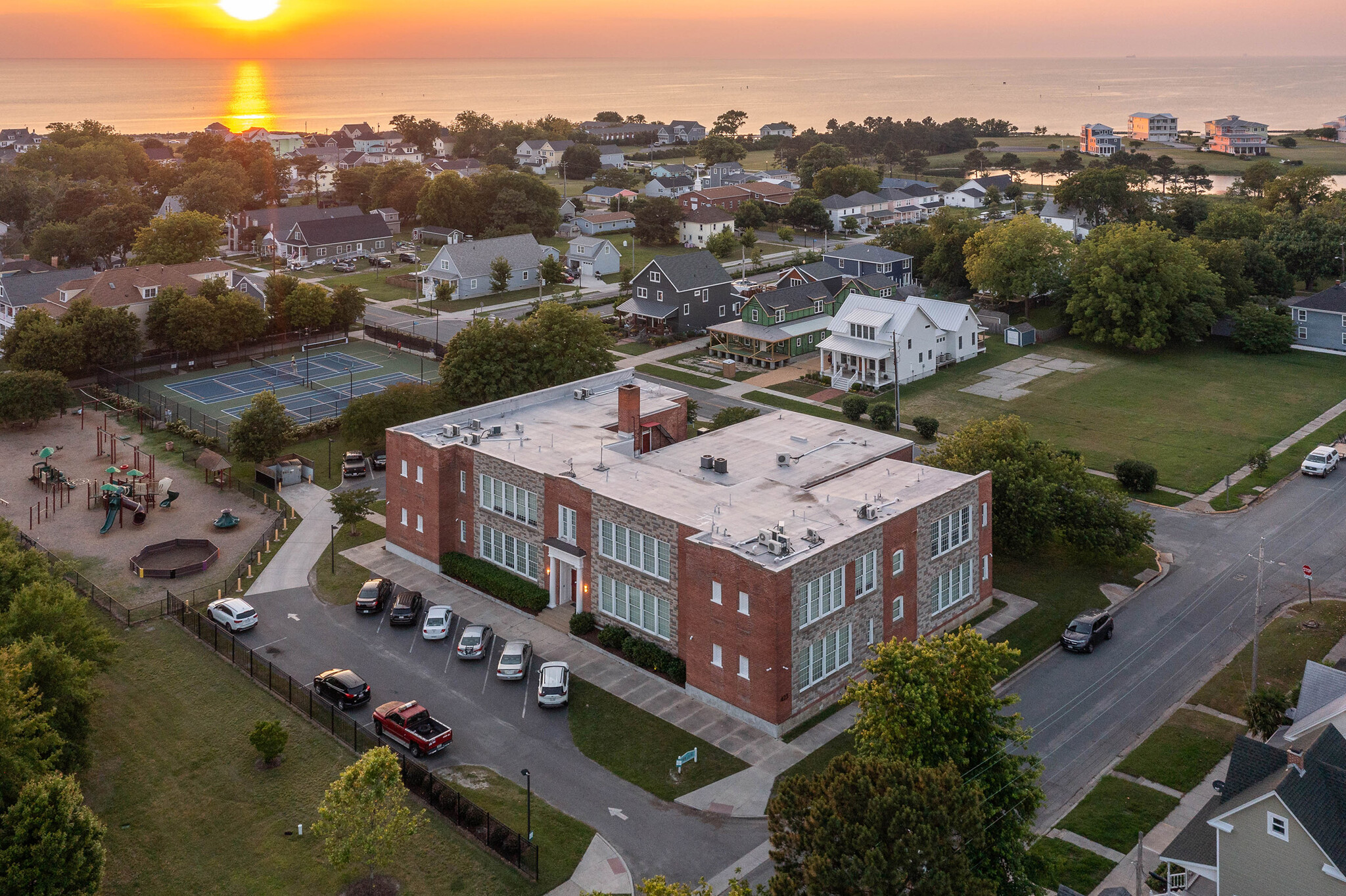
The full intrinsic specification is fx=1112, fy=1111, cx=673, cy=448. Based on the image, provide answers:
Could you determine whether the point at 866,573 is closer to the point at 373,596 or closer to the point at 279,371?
the point at 373,596

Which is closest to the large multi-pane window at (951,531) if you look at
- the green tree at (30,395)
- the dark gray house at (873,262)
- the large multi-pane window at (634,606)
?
the large multi-pane window at (634,606)

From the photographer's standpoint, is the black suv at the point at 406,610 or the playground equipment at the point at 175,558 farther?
the playground equipment at the point at 175,558

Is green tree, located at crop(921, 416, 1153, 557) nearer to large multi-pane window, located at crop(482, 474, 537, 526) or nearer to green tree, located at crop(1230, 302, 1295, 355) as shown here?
large multi-pane window, located at crop(482, 474, 537, 526)

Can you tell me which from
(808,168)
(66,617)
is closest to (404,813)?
(66,617)

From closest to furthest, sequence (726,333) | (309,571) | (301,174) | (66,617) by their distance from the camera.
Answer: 1. (66,617)
2. (309,571)
3. (726,333)
4. (301,174)

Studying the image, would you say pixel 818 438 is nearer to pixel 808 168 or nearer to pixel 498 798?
pixel 498 798

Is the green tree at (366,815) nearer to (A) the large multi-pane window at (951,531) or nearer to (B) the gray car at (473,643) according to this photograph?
(B) the gray car at (473,643)

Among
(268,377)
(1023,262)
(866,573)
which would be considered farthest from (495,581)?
(1023,262)
